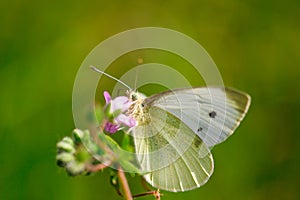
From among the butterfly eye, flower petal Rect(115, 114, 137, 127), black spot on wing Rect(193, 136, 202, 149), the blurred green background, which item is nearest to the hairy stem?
flower petal Rect(115, 114, 137, 127)

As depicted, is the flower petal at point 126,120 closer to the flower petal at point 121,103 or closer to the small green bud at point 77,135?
the flower petal at point 121,103

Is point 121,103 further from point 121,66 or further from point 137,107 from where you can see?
point 121,66

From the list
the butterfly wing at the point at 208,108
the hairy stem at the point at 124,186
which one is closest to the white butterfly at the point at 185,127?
the butterfly wing at the point at 208,108

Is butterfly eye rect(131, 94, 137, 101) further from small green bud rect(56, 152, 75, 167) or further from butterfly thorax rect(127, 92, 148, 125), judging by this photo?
small green bud rect(56, 152, 75, 167)

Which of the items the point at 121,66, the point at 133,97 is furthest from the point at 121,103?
the point at 121,66
